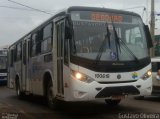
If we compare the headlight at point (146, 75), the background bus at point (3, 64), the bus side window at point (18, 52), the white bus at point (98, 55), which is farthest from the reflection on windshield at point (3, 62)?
the headlight at point (146, 75)

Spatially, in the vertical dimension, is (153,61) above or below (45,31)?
below

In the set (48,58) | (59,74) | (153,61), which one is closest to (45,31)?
(48,58)

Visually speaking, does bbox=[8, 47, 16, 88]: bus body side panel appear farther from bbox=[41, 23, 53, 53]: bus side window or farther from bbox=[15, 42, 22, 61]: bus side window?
bbox=[41, 23, 53, 53]: bus side window

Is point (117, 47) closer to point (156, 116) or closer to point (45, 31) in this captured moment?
point (156, 116)

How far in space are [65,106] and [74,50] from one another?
424cm

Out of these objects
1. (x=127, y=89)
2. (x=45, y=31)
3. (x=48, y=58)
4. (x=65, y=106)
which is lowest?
(x=65, y=106)

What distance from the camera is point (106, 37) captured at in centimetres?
1186

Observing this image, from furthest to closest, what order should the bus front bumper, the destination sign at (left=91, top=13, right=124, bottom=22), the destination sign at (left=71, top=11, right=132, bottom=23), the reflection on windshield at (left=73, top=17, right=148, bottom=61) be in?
the destination sign at (left=91, top=13, right=124, bottom=22)
the destination sign at (left=71, top=11, right=132, bottom=23)
the reflection on windshield at (left=73, top=17, right=148, bottom=61)
the bus front bumper

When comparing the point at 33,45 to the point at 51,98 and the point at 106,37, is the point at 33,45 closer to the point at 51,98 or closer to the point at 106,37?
the point at 51,98

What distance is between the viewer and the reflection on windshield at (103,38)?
11.6 metres

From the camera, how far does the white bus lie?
11344 millimetres

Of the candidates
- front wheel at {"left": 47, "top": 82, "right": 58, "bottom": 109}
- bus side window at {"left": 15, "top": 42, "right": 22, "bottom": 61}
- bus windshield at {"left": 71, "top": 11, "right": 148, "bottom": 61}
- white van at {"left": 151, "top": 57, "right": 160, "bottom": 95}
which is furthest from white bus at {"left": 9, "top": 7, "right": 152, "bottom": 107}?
bus side window at {"left": 15, "top": 42, "right": 22, "bottom": 61}

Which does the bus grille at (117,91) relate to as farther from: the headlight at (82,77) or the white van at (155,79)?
the white van at (155,79)

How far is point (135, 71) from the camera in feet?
39.0
